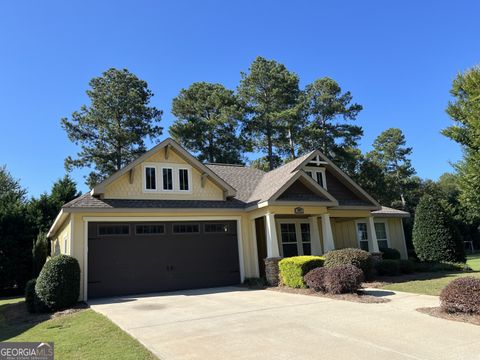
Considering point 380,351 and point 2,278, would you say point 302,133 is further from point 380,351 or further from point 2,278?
point 380,351

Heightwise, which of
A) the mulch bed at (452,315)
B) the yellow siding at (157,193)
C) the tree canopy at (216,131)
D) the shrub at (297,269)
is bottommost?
the mulch bed at (452,315)

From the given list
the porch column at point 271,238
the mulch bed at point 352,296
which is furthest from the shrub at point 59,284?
the porch column at point 271,238

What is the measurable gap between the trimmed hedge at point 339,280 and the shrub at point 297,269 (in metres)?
1.30

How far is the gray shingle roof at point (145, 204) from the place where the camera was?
563 inches

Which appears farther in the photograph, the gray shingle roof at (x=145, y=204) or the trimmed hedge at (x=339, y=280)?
the gray shingle roof at (x=145, y=204)

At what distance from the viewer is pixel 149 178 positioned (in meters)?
16.2

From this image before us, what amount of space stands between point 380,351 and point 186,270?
11012 mm

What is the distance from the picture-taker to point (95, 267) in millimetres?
14211

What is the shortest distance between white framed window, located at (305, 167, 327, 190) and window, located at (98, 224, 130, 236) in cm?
947

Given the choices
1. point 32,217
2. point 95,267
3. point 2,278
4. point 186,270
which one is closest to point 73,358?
point 95,267

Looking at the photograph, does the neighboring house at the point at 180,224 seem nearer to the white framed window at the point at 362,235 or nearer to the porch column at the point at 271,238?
the porch column at the point at 271,238

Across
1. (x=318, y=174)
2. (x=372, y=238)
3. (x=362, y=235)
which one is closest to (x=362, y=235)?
(x=362, y=235)

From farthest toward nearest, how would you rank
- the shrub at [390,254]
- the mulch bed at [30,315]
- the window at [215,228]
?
the shrub at [390,254], the window at [215,228], the mulch bed at [30,315]

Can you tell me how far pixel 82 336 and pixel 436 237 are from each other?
1787cm
